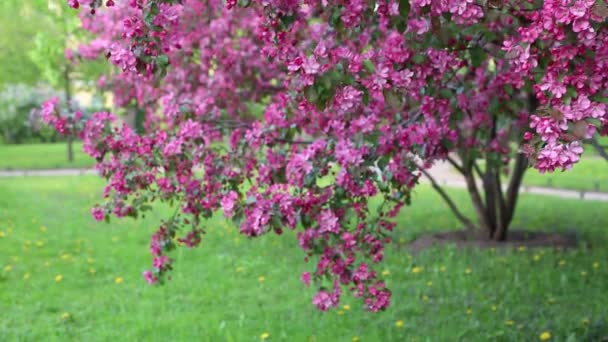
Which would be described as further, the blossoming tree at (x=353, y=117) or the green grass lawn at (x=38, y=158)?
the green grass lawn at (x=38, y=158)

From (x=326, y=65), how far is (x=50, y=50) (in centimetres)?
1149

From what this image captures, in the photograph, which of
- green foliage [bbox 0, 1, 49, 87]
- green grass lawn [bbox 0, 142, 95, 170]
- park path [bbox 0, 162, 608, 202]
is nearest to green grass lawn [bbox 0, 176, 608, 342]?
park path [bbox 0, 162, 608, 202]

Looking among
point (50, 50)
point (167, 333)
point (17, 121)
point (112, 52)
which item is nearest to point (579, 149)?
point (112, 52)

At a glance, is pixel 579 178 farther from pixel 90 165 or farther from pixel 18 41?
pixel 18 41

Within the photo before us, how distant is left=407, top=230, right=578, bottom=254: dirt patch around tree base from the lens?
8312mm

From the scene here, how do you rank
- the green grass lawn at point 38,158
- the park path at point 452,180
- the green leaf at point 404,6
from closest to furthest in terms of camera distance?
1. the green leaf at point 404,6
2. the park path at point 452,180
3. the green grass lawn at point 38,158

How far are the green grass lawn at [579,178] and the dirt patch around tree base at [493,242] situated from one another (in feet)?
19.2

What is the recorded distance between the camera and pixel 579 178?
1719 centimetres

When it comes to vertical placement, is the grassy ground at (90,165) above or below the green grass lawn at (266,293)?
above

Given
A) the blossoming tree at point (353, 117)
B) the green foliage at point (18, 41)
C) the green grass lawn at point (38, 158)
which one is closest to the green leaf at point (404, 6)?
the blossoming tree at point (353, 117)

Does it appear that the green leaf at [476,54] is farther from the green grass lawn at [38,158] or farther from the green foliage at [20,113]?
the green foliage at [20,113]

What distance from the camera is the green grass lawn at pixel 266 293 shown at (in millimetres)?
5211

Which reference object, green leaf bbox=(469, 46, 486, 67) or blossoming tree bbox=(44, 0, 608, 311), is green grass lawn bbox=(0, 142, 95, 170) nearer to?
blossoming tree bbox=(44, 0, 608, 311)

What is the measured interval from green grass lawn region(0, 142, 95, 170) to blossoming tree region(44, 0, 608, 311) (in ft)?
53.6
